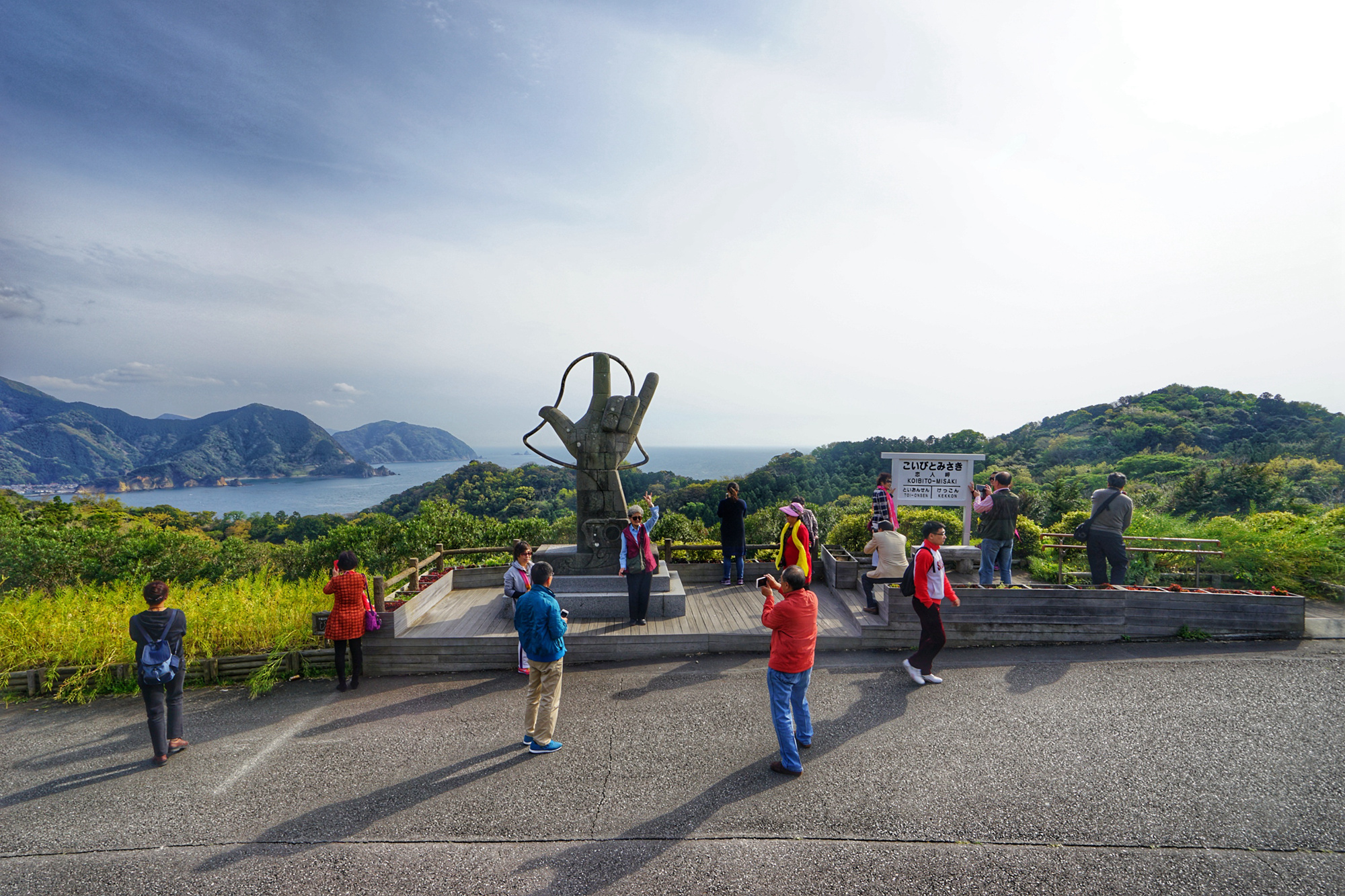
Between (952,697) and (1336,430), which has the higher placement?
(1336,430)

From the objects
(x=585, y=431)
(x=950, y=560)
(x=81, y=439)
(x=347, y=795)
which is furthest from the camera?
(x=81, y=439)

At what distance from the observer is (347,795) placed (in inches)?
170

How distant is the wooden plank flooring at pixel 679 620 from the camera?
7.09 meters


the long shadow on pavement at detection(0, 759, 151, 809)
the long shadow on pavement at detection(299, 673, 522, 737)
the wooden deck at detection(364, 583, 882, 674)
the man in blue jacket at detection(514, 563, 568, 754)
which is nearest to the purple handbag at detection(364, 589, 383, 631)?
the wooden deck at detection(364, 583, 882, 674)

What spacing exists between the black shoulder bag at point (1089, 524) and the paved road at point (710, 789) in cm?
181

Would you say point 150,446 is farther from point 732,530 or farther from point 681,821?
point 681,821

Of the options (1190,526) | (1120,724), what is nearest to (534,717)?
(1120,724)

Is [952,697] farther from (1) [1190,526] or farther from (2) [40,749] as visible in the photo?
(2) [40,749]

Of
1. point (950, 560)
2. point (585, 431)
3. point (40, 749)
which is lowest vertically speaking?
point (40, 749)

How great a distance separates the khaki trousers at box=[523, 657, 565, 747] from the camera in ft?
15.8

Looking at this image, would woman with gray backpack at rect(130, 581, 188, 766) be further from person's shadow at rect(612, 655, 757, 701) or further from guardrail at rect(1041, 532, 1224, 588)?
guardrail at rect(1041, 532, 1224, 588)

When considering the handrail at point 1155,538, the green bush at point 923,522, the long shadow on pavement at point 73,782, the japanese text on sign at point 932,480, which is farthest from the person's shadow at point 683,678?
the green bush at point 923,522

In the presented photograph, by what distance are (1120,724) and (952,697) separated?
1.40 m

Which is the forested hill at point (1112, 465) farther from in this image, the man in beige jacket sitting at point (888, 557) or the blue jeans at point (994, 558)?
the man in beige jacket sitting at point (888, 557)
